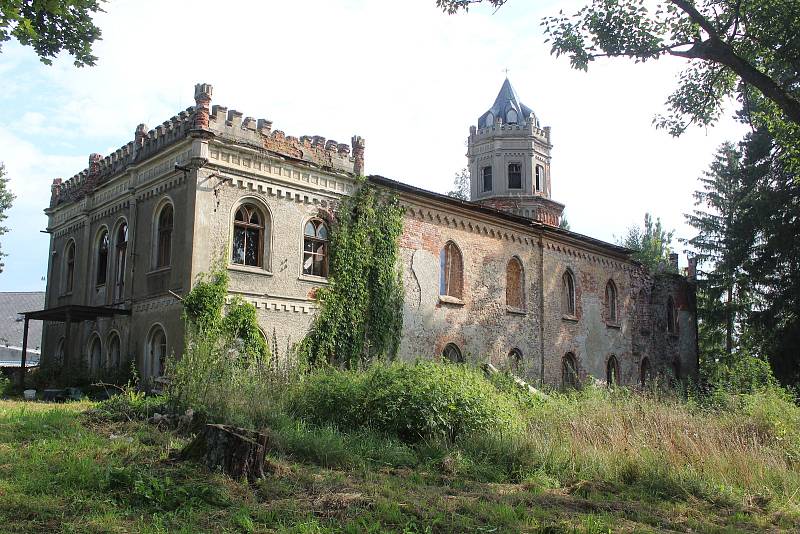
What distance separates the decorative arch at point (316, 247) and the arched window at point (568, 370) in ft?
38.1

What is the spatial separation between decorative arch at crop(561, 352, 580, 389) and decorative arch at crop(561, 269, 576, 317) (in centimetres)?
171

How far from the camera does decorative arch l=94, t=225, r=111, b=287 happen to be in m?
21.6

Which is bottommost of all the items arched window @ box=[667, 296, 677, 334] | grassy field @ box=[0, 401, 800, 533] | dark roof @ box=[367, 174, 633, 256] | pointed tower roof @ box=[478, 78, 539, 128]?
grassy field @ box=[0, 401, 800, 533]

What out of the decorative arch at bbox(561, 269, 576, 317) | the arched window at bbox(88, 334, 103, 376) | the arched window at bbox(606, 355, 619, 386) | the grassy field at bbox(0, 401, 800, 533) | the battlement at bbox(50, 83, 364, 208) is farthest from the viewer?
the arched window at bbox(606, 355, 619, 386)

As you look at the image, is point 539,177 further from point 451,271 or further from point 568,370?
point 451,271

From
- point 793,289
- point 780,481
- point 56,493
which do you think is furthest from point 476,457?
point 793,289

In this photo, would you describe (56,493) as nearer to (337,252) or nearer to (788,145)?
(337,252)

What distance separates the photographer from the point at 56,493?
703 cm

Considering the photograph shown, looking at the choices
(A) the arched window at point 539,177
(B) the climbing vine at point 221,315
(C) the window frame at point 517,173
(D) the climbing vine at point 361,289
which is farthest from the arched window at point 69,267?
(A) the arched window at point 539,177

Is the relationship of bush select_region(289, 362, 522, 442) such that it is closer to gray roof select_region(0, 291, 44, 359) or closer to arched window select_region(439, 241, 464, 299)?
arched window select_region(439, 241, 464, 299)

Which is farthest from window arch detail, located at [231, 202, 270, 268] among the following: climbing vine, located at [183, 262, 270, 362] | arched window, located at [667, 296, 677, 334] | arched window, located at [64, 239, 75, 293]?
arched window, located at [667, 296, 677, 334]

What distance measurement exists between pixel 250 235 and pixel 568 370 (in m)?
14.4

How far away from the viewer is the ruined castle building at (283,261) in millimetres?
17641

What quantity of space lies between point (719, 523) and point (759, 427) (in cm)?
534
